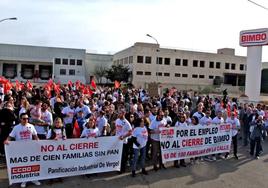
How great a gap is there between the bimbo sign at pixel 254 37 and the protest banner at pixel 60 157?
2204 centimetres

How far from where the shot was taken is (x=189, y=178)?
9133 millimetres

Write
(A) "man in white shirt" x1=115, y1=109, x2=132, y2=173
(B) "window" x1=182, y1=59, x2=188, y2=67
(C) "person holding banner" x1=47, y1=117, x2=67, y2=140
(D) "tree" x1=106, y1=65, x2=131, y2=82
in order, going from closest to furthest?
(C) "person holding banner" x1=47, y1=117, x2=67, y2=140
(A) "man in white shirt" x1=115, y1=109, x2=132, y2=173
(D) "tree" x1=106, y1=65, x2=131, y2=82
(B) "window" x1=182, y1=59, x2=188, y2=67

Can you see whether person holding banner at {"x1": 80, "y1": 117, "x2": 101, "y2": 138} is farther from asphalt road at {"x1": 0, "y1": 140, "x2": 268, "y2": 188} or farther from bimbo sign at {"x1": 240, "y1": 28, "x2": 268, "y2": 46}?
bimbo sign at {"x1": 240, "y1": 28, "x2": 268, "y2": 46}

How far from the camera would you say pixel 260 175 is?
9.81 meters

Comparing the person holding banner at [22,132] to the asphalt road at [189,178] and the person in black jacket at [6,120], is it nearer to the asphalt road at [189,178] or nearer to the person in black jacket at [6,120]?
the asphalt road at [189,178]

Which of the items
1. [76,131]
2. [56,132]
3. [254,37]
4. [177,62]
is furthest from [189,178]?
[177,62]

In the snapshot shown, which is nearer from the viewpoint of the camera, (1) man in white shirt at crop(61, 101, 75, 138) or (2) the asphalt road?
(2) the asphalt road

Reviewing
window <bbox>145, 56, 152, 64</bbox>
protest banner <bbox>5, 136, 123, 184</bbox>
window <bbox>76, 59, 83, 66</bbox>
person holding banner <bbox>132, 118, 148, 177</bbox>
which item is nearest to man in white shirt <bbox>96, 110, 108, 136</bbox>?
protest banner <bbox>5, 136, 123, 184</bbox>

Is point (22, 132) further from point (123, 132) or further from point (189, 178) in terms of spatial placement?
point (189, 178)

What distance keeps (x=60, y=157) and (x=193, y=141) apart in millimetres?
4417

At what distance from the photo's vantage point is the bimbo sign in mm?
27377

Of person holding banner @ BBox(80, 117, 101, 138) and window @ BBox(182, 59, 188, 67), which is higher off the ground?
window @ BBox(182, 59, 188, 67)

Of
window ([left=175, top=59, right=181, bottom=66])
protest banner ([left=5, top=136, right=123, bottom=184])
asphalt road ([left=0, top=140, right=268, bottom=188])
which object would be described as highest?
window ([left=175, top=59, right=181, bottom=66])

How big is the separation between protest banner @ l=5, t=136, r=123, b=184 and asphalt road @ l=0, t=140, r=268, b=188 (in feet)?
0.83
